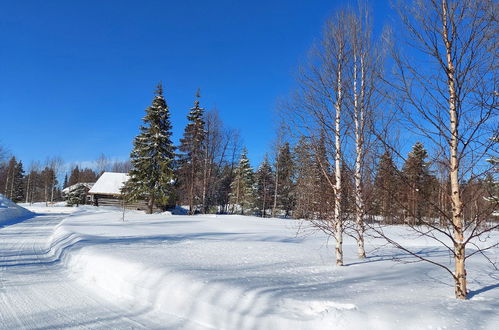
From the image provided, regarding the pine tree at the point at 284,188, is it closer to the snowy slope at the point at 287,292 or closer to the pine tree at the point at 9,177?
the snowy slope at the point at 287,292

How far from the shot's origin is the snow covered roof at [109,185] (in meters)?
38.3

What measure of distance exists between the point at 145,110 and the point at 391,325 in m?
29.6

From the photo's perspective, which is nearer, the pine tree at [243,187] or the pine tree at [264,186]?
the pine tree at [264,186]

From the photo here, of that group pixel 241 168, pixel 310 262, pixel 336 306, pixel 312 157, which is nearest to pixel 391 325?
pixel 336 306

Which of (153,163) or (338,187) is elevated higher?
(153,163)

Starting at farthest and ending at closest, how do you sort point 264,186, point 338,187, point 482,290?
1. point 264,186
2. point 338,187
3. point 482,290

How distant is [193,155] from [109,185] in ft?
51.1

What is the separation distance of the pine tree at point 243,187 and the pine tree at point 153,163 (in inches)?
598

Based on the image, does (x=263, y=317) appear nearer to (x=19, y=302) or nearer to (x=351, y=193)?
(x=19, y=302)

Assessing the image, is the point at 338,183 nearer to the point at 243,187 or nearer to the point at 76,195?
the point at 243,187

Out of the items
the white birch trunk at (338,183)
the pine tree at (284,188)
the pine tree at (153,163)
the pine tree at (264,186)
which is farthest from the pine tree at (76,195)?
the white birch trunk at (338,183)

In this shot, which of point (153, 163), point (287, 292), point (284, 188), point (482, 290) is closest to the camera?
point (287, 292)

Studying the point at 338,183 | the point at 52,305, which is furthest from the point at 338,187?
the point at 52,305

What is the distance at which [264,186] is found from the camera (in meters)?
40.7
